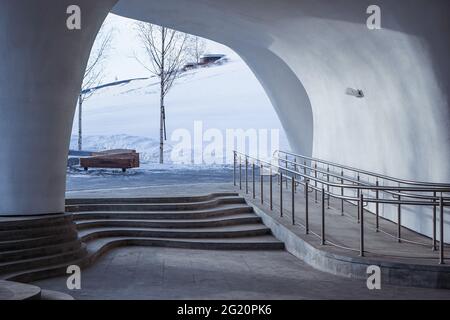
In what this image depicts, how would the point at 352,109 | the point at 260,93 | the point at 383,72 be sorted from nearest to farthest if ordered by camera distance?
the point at 383,72 < the point at 352,109 < the point at 260,93

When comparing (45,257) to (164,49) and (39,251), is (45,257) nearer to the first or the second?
(39,251)

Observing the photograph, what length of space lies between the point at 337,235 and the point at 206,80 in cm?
2508

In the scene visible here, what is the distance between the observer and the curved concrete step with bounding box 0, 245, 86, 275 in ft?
24.0

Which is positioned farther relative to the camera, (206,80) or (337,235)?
(206,80)

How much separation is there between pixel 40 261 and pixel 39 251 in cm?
19

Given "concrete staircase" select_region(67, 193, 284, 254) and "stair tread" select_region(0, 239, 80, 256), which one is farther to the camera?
"concrete staircase" select_region(67, 193, 284, 254)

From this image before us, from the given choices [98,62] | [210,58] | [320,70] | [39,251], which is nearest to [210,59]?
[210,58]

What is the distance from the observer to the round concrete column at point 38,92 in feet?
26.9

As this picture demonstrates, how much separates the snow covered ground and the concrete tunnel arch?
39.5 ft

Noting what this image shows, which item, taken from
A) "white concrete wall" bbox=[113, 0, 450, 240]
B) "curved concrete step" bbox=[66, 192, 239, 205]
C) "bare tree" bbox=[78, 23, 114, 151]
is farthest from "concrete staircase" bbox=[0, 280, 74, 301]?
"bare tree" bbox=[78, 23, 114, 151]

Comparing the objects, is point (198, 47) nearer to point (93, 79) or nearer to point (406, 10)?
point (93, 79)

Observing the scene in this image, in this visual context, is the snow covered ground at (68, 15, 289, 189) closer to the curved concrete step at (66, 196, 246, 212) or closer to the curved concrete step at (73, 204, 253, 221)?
the curved concrete step at (66, 196, 246, 212)
